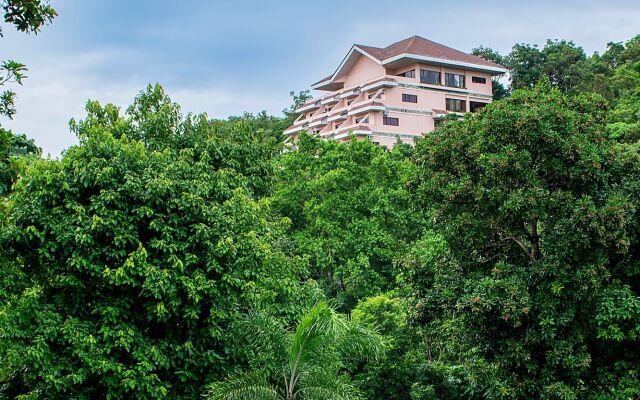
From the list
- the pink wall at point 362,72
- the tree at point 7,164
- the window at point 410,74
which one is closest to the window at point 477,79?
the window at point 410,74

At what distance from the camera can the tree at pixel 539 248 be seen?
1095 centimetres

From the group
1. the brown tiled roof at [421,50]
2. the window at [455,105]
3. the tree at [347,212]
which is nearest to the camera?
the tree at [347,212]

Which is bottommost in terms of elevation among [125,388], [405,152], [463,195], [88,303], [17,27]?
[125,388]

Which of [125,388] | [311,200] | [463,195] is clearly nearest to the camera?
[125,388]

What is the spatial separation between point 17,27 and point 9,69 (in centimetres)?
44

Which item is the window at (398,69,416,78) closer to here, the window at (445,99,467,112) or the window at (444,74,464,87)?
the window at (444,74,464,87)

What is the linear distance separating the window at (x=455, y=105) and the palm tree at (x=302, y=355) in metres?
36.9

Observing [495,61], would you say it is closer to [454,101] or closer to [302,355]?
[454,101]

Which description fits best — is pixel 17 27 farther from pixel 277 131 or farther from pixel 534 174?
pixel 277 131

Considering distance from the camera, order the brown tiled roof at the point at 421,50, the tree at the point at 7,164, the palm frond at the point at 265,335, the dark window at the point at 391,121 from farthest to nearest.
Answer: the brown tiled roof at the point at 421,50
the dark window at the point at 391,121
the palm frond at the point at 265,335
the tree at the point at 7,164

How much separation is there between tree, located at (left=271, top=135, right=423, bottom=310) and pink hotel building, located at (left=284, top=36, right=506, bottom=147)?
16.7 meters

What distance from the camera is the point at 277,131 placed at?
162 feet

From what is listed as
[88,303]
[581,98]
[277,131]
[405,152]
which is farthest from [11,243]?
[277,131]

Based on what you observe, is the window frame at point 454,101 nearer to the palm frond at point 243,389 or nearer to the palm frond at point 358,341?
the palm frond at point 358,341
